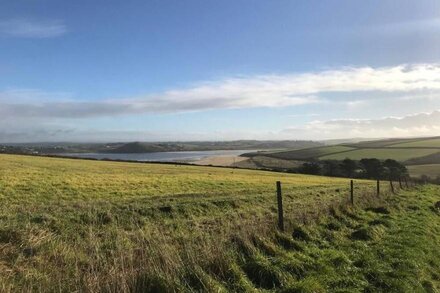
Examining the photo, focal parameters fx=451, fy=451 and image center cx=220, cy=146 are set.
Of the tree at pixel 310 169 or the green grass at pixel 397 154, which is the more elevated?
the green grass at pixel 397 154

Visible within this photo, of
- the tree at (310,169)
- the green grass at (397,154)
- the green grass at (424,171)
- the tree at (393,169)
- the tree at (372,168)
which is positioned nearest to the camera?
the green grass at (424,171)

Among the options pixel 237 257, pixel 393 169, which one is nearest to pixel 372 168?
pixel 393 169

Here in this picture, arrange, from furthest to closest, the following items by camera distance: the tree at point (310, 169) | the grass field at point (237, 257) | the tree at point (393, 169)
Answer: the tree at point (310, 169) → the tree at point (393, 169) → the grass field at point (237, 257)

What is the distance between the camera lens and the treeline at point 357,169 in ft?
366

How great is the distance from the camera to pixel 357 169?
124438 mm

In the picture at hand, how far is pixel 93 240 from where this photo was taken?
30.9 feet

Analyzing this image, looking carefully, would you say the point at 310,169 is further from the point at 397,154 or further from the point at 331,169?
the point at 397,154

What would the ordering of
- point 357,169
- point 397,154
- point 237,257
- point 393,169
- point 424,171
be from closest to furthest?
point 237,257
point 424,171
point 393,169
point 357,169
point 397,154

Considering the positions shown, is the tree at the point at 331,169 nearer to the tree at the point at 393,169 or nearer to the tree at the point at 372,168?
the tree at the point at 372,168

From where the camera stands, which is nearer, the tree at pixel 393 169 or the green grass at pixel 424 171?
the green grass at pixel 424 171

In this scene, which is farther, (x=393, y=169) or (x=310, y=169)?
(x=310, y=169)

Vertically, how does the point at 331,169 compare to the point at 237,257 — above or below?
below

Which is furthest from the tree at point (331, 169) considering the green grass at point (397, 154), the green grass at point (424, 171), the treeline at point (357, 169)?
the green grass at point (397, 154)

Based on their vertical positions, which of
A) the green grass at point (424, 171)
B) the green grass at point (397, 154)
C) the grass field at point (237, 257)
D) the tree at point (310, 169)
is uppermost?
the grass field at point (237, 257)
